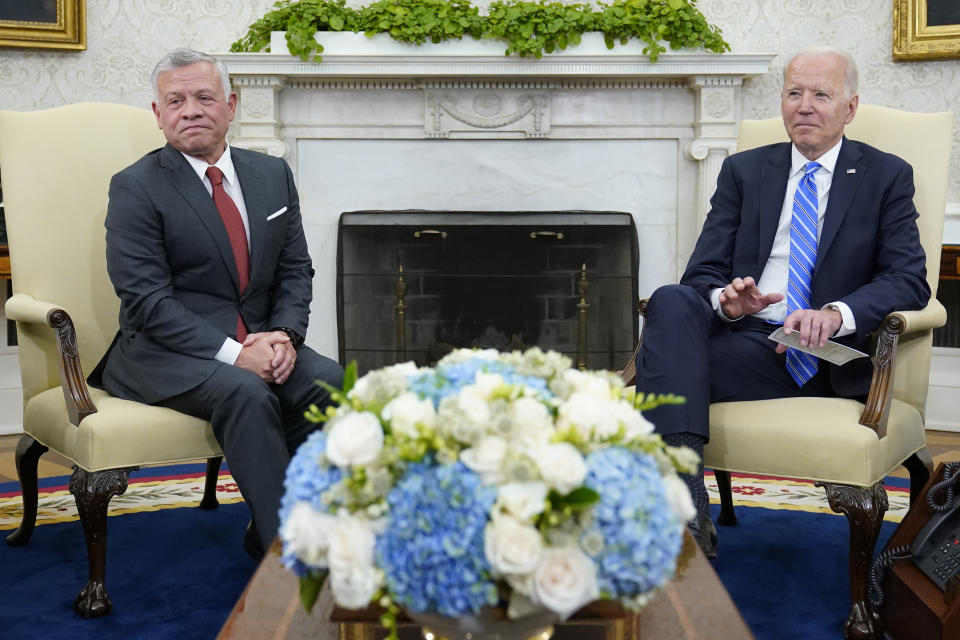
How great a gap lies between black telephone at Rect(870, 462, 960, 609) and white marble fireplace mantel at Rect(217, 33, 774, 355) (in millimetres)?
2541

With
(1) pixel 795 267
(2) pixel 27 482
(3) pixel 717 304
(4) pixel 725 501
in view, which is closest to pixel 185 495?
(2) pixel 27 482

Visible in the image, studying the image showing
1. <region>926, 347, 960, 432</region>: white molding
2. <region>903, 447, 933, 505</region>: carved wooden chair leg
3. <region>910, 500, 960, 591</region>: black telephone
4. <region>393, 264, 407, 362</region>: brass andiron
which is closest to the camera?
<region>910, 500, 960, 591</region>: black telephone

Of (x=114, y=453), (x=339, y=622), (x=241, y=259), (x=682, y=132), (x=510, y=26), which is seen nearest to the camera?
(x=339, y=622)


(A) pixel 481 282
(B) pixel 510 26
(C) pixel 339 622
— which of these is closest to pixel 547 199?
(A) pixel 481 282

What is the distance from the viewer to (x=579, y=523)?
3.33 feet

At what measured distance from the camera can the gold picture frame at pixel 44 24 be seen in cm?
433

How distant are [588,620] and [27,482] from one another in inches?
78.0

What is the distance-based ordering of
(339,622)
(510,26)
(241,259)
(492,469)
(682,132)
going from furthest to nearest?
1. (682,132)
2. (510,26)
3. (241,259)
4. (339,622)
5. (492,469)

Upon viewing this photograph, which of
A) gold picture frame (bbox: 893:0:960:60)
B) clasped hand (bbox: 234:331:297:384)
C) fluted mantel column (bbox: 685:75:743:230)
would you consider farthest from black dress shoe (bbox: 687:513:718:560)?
gold picture frame (bbox: 893:0:960:60)

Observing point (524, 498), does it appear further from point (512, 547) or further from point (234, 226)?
point (234, 226)

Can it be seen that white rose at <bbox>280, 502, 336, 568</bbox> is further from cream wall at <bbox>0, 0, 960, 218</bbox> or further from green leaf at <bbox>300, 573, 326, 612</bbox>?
cream wall at <bbox>0, 0, 960, 218</bbox>

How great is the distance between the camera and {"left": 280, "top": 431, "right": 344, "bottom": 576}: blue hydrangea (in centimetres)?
108

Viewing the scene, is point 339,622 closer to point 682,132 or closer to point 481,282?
point 481,282

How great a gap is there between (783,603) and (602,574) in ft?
4.88
